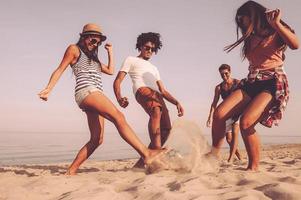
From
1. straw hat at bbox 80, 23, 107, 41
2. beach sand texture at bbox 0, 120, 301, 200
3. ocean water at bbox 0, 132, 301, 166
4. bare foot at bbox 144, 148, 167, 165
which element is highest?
straw hat at bbox 80, 23, 107, 41

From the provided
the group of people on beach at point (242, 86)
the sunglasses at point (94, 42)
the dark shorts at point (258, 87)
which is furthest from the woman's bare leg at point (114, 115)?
the dark shorts at point (258, 87)

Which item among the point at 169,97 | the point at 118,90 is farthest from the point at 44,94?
the point at 169,97

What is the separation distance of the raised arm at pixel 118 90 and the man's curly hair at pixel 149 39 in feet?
1.97

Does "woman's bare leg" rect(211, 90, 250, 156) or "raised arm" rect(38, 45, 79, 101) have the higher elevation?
"raised arm" rect(38, 45, 79, 101)

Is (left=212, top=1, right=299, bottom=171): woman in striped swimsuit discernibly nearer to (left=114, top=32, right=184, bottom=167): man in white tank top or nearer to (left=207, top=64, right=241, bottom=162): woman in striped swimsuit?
(left=114, top=32, right=184, bottom=167): man in white tank top

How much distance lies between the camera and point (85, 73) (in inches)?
177

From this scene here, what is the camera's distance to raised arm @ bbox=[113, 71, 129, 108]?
4.86 metres

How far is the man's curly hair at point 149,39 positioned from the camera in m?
5.49

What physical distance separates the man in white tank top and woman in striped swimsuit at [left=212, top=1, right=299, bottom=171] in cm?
106

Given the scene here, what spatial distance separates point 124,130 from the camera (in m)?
4.41

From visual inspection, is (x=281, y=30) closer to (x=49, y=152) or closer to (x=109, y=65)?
(x=109, y=65)

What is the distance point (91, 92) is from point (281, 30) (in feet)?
7.26

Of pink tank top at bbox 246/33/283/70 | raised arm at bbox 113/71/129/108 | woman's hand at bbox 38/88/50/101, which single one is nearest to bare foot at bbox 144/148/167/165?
raised arm at bbox 113/71/129/108

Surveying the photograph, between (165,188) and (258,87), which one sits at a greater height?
(258,87)
